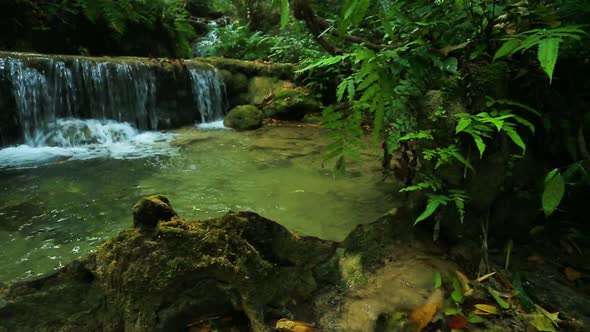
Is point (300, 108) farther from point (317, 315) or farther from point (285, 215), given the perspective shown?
point (317, 315)

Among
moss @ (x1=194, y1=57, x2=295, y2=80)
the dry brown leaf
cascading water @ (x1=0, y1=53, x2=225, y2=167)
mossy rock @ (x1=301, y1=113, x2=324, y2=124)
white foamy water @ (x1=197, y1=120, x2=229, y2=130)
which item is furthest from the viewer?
moss @ (x1=194, y1=57, x2=295, y2=80)

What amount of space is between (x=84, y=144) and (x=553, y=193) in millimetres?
6375

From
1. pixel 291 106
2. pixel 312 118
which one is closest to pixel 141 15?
pixel 291 106

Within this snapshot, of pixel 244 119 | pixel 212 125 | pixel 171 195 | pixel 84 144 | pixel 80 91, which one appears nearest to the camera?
pixel 171 195

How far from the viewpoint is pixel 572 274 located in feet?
6.48

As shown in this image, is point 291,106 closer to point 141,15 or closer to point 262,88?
point 262,88

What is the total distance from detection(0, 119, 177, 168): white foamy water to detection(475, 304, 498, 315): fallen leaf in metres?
4.41

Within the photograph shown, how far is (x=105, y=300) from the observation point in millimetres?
1604

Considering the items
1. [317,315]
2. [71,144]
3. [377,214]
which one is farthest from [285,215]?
[71,144]

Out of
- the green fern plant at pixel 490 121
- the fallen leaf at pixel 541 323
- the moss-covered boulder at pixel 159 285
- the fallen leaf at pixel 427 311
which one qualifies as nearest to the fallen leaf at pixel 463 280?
the fallen leaf at pixel 427 311

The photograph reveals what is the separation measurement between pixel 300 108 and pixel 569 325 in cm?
664

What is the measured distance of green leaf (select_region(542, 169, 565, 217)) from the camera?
1514mm

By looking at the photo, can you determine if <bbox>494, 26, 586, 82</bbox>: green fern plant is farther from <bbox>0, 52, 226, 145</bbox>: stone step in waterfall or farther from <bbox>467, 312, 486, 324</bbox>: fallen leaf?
<bbox>0, 52, 226, 145</bbox>: stone step in waterfall

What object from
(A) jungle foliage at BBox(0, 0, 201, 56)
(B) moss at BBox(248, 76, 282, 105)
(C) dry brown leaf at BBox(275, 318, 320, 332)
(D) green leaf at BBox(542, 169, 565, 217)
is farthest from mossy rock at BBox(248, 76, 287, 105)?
(D) green leaf at BBox(542, 169, 565, 217)
